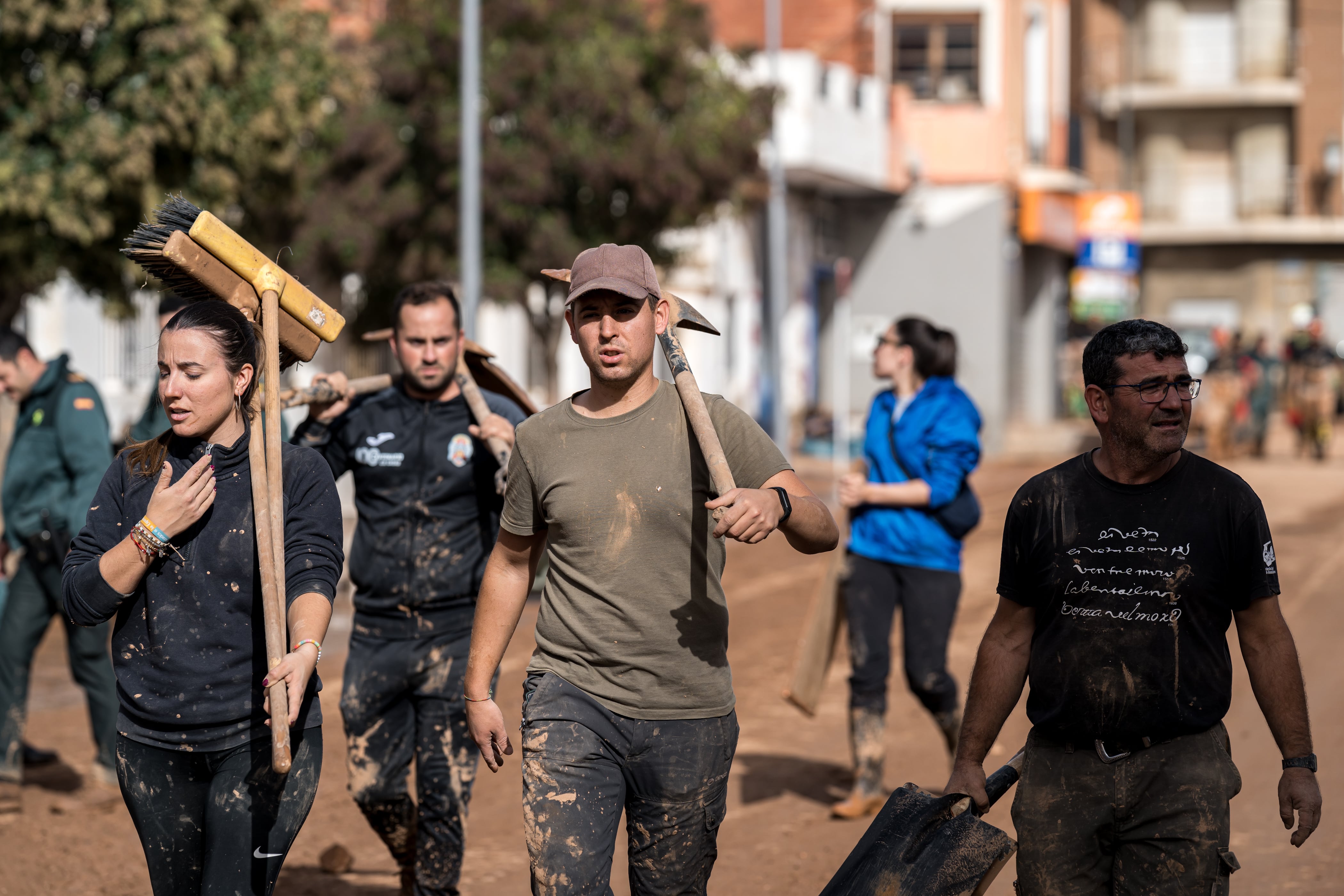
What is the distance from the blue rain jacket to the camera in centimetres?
639

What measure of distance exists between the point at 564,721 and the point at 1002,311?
92.4 feet

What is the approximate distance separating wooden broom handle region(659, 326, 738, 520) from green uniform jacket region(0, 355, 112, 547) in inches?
142

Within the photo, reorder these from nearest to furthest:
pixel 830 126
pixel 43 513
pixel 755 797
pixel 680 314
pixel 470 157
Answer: pixel 680 314, pixel 43 513, pixel 755 797, pixel 470 157, pixel 830 126

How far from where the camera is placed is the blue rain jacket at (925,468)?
6391 mm

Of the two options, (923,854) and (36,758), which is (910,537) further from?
(36,758)

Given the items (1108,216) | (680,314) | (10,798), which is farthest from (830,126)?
(680,314)

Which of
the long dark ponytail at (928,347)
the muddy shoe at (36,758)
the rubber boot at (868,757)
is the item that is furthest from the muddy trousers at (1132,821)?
the muddy shoe at (36,758)

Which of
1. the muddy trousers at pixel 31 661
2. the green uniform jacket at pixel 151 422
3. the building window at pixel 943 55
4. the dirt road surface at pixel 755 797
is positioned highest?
the building window at pixel 943 55

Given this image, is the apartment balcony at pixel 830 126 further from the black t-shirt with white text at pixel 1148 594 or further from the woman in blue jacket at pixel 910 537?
the black t-shirt with white text at pixel 1148 594

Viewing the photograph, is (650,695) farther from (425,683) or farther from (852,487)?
(852,487)

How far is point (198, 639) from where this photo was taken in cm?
352

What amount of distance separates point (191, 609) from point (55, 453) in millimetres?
3508

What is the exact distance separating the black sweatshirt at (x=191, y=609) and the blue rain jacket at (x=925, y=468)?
333 cm

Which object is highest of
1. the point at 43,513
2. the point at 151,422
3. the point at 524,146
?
the point at 524,146
